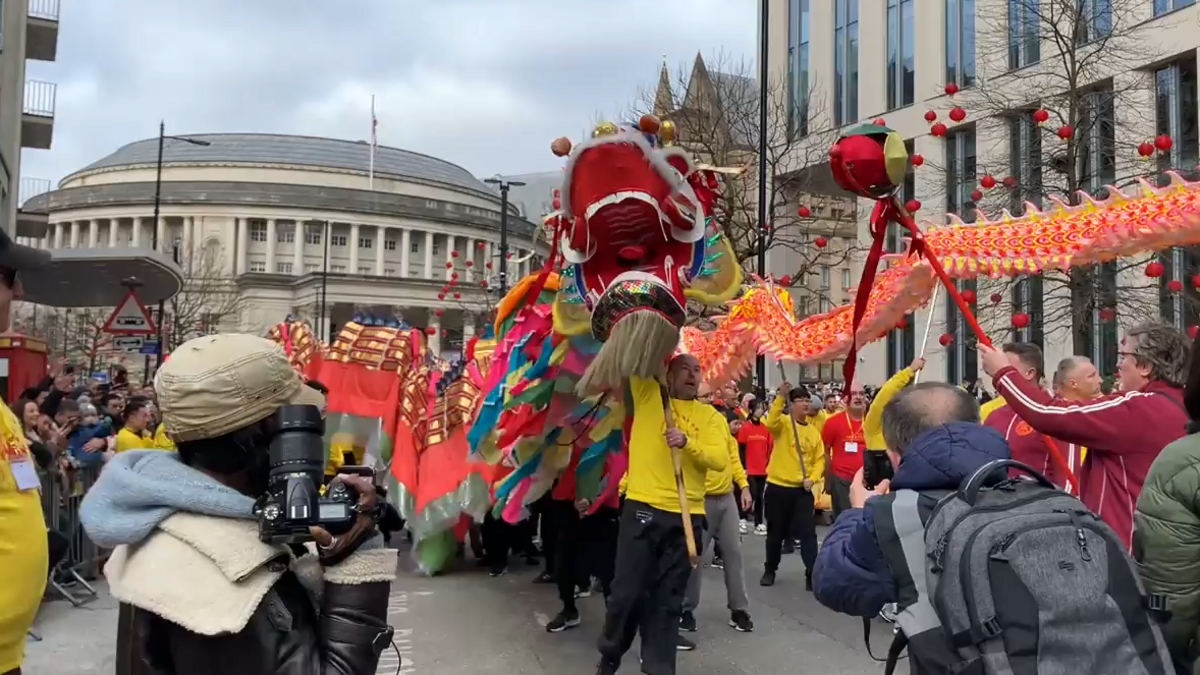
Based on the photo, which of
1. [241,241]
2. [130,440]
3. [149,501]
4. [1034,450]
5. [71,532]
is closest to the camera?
[149,501]

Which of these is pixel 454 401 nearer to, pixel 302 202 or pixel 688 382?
pixel 688 382

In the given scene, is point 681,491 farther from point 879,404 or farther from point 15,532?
point 15,532

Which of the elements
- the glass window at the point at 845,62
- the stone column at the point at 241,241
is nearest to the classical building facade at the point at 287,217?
the stone column at the point at 241,241

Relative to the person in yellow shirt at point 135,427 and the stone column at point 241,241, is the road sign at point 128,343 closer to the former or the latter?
the person in yellow shirt at point 135,427

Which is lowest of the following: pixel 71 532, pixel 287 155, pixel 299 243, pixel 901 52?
pixel 71 532

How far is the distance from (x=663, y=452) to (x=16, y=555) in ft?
10.0

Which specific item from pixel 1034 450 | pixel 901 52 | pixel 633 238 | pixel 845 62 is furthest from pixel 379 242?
pixel 1034 450

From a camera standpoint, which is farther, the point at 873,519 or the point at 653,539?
the point at 653,539

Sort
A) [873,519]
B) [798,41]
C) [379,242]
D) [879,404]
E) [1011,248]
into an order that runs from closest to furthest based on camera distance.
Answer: [873,519], [879,404], [1011,248], [798,41], [379,242]

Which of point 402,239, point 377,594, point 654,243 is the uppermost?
point 402,239

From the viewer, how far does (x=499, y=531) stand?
872cm

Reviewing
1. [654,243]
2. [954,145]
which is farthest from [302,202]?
[654,243]

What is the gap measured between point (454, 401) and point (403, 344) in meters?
1.02

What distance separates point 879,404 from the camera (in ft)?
18.0
